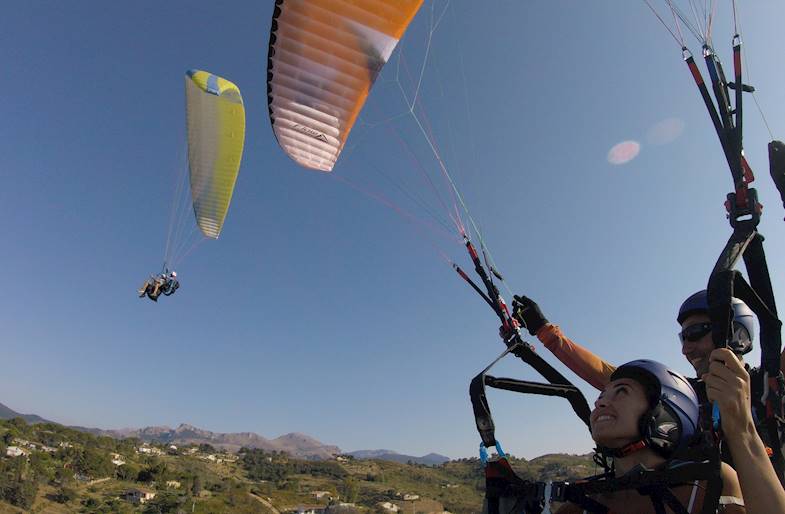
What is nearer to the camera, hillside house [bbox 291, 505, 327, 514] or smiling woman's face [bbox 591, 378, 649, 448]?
smiling woman's face [bbox 591, 378, 649, 448]

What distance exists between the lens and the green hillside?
55.6 meters

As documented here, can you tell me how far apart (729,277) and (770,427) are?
1301mm

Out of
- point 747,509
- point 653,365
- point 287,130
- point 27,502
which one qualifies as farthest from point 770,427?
point 27,502

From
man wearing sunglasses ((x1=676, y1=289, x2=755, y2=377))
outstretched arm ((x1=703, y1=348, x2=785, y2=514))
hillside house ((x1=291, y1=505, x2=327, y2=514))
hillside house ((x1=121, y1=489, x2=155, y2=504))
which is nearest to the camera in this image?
outstretched arm ((x1=703, y1=348, x2=785, y2=514))

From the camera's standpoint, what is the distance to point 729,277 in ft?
5.72

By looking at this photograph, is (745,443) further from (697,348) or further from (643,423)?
(697,348)

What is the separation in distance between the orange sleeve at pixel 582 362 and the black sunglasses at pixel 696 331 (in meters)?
0.80

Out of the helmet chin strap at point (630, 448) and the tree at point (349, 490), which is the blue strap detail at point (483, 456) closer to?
the helmet chin strap at point (630, 448)

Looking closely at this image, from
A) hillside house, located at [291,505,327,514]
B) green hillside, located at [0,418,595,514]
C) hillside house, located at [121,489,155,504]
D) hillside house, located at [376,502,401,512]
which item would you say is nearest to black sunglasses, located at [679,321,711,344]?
green hillside, located at [0,418,595,514]

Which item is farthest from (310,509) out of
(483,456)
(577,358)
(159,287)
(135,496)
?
(483,456)

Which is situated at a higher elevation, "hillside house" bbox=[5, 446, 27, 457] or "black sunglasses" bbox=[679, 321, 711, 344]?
"black sunglasses" bbox=[679, 321, 711, 344]

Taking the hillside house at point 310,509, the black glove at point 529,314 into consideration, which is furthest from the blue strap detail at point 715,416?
the hillside house at point 310,509

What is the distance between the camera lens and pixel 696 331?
3.19 metres

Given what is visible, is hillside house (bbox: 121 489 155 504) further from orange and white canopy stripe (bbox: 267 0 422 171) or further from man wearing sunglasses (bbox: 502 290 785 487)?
man wearing sunglasses (bbox: 502 290 785 487)
